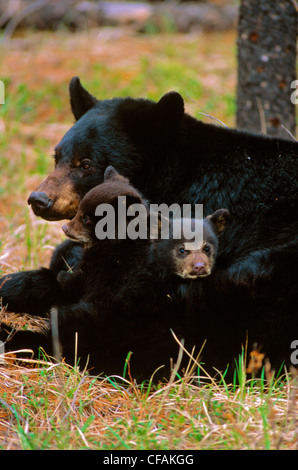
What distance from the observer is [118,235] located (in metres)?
3.54

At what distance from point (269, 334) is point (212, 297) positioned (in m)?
0.35

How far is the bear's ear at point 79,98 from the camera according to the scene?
15.1ft

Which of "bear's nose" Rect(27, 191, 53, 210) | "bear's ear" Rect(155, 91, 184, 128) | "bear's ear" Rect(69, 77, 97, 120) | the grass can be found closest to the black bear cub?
the grass

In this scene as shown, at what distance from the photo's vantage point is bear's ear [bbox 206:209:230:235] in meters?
3.80

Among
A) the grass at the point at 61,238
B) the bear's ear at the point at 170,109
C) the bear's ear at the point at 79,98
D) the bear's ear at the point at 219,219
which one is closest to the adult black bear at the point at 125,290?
the bear's ear at the point at 219,219

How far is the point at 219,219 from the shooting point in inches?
150

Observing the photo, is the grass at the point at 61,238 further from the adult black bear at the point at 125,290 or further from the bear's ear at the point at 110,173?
the bear's ear at the point at 110,173

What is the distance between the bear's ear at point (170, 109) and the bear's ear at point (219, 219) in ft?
2.57

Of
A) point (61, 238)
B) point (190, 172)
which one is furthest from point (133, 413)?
point (61, 238)

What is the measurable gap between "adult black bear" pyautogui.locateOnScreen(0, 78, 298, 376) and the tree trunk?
1621mm

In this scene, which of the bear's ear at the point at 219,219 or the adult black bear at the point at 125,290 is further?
the bear's ear at the point at 219,219

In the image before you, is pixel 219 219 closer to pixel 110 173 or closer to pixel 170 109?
pixel 110 173

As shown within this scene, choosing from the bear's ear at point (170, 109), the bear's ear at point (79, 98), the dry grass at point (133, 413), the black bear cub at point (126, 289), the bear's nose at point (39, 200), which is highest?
the bear's ear at point (79, 98)
